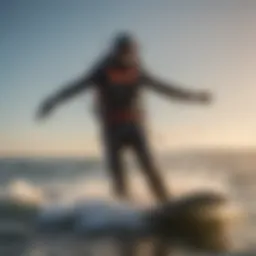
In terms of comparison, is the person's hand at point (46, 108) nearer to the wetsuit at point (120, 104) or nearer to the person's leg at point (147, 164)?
the wetsuit at point (120, 104)

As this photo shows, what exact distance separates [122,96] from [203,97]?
A: 169mm

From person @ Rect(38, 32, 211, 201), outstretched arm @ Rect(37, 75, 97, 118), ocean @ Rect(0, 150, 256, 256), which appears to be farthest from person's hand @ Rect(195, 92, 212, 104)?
outstretched arm @ Rect(37, 75, 97, 118)

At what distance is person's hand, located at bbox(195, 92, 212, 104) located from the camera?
1.27 m

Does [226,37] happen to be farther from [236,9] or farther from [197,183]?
[197,183]

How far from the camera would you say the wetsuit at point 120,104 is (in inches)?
49.9

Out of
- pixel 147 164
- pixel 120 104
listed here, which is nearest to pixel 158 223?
pixel 147 164

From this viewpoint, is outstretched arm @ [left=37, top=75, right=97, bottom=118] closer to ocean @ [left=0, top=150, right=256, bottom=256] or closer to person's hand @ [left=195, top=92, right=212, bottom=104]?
ocean @ [left=0, top=150, right=256, bottom=256]

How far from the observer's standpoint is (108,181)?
127cm

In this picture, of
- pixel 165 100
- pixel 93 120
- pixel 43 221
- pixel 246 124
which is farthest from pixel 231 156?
pixel 43 221

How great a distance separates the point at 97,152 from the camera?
4.17 ft

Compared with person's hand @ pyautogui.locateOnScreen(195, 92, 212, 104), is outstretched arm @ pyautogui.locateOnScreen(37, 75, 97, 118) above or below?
above

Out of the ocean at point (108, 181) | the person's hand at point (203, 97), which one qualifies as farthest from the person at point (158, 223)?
the person's hand at point (203, 97)

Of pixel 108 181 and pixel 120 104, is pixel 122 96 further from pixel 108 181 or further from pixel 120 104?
pixel 108 181

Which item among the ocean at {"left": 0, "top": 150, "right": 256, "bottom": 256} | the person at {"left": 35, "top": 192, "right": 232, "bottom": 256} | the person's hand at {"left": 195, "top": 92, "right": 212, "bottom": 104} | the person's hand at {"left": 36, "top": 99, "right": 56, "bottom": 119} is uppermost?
the person's hand at {"left": 36, "top": 99, "right": 56, "bottom": 119}
